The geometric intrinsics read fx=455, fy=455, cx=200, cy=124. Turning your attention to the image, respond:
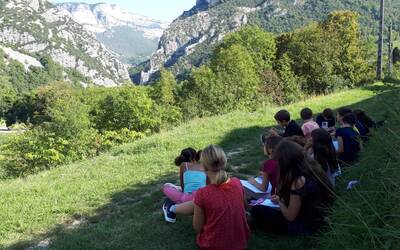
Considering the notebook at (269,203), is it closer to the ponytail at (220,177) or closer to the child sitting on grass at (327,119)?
the ponytail at (220,177)

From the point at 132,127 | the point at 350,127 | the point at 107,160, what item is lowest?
the point at 132,127

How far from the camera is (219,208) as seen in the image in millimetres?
4242

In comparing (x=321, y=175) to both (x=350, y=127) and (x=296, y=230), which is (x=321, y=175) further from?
(x=350, y=127)

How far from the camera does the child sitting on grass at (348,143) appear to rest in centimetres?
651

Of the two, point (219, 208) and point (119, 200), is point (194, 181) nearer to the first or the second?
point (219, 208)

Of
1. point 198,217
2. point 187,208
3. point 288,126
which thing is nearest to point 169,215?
point 187,208

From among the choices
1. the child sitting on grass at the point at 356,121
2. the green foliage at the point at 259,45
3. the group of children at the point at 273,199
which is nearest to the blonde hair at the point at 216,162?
the group of children at the point at 273,199

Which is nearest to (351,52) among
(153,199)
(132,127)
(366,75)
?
(366,75)

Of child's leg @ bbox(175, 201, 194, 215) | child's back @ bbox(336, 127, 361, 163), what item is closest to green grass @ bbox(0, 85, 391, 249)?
child's leg @ bbox(175, 201, 194, 215)

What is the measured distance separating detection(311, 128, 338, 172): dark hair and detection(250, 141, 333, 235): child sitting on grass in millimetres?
879

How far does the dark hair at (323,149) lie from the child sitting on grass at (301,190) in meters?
0.88

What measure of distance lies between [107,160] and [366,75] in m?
35.1

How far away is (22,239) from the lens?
6.23m

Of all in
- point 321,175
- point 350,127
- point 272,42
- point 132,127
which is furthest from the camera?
point 272,42
